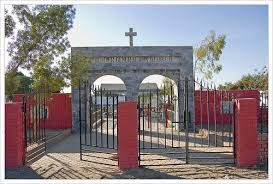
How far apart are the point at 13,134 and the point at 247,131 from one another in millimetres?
5537

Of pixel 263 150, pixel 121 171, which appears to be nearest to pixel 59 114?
pixel 121 171

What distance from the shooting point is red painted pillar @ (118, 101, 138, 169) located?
25.5ft

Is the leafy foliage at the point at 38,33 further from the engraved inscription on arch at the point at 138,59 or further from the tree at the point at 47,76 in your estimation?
the engraved inscription on arch at the point at 138,59

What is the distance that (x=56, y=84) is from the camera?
12617mm

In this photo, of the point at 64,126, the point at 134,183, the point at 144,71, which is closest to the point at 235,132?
the point at 134,183

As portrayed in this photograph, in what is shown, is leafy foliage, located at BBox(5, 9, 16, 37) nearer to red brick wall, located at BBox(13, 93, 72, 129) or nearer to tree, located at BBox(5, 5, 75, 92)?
tree, located at BBox(5, 5, 75, 92)

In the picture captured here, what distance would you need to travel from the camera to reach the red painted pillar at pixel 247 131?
7.84m

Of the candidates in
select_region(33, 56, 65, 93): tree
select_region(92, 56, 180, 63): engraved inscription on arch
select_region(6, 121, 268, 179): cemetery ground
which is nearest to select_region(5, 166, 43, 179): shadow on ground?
select_region(6, 121, 268, 179): cemetery ground

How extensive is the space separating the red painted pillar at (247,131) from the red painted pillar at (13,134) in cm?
525

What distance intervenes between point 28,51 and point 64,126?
705 centimetres

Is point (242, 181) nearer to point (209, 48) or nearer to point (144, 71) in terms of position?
point (144, 71)

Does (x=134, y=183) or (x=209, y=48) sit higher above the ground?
(x=209, y=48)

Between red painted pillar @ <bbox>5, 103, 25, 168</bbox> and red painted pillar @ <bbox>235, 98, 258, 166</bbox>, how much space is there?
5254 mm

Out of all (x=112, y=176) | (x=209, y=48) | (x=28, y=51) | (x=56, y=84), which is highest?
(x=209, y=48)
